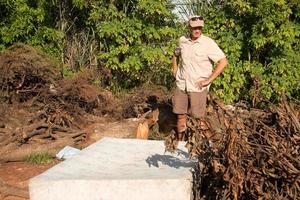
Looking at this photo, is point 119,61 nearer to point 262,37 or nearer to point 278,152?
point 262,37

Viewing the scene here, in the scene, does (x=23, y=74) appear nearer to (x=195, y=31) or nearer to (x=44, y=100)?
(x=44, y=100)

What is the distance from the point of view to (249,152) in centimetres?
311

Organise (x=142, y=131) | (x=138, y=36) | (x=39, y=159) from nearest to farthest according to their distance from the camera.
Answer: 1. (x=39, y=159)
2. (x=142, y=131)
3. (x=138, y=36)

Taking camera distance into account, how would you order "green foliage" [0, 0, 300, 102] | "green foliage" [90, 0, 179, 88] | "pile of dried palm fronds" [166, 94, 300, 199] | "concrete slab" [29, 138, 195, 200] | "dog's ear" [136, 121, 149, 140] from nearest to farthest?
"pile of dried palm fronds" [166, 94, 300, 199]
"concrete slab" [29, 138, 195, 200]
"dog's ear" [136, 121, 149, 140]
"green foliage" [0, 0, 300, 102]
"green foliage" [90, 0, 179, 88]

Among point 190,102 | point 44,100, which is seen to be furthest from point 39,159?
point 190,102

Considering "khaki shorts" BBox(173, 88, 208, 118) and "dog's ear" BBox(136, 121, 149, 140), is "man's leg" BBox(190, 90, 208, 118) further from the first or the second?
"dog's ear" BBox(136, 121, 149, 140)

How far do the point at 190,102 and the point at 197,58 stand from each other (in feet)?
1.93

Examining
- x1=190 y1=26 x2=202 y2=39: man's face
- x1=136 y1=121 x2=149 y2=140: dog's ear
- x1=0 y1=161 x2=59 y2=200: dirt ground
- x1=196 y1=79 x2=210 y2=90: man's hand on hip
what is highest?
x1=190 y1=26 x2=202 y2=39: man's face

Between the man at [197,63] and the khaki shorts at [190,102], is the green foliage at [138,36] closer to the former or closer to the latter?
the khaki shorts at [190,102]

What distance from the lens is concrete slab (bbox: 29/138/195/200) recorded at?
3.22 meters

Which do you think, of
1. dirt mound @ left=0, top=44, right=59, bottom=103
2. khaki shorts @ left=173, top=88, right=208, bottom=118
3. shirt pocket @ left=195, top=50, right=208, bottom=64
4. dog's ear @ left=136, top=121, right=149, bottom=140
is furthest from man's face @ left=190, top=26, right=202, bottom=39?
dirt mound @ left=0, top=44, right=59, bottom=103

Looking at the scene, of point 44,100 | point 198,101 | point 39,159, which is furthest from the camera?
point 44,100

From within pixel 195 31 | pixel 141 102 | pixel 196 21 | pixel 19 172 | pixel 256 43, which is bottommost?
pixel 19 172

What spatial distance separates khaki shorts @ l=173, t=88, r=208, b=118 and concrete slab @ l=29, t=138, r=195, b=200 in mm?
2747
